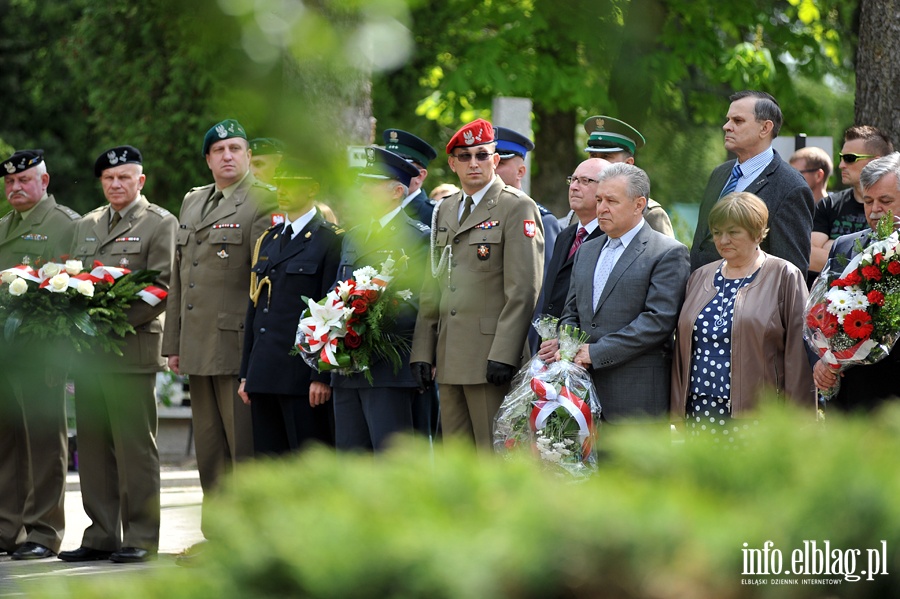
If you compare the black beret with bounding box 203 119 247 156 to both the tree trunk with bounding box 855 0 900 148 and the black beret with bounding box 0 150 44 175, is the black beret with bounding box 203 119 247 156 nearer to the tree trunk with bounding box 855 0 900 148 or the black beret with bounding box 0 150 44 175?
the black beret with bounding box 0 150 44 175

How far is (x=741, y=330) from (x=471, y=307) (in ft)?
5.49

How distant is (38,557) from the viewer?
696cm

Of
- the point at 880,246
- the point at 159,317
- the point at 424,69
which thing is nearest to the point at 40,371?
the point at 424,69

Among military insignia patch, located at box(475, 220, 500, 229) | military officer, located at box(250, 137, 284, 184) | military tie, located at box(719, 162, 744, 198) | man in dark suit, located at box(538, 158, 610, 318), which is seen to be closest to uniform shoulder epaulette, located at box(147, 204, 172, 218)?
military insignia patch, located at box(475, 220, 500, 229)

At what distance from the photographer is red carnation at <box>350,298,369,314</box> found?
5.86 meters

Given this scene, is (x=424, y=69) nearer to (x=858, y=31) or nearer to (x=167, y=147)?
(x=167, y=147)

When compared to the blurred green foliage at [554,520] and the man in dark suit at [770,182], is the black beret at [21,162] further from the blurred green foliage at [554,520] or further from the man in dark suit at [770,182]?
the blurred green foliage at [554,520]

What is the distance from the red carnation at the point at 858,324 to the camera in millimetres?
4555

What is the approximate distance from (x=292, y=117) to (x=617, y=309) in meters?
4.26

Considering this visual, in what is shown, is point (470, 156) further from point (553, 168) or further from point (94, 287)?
point (553, 168)

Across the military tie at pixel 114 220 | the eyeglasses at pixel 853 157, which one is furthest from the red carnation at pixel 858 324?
the military tie at pixel 114 220

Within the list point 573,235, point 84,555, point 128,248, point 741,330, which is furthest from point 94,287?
point 741,330

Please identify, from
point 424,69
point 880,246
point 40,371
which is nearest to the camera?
point 424,69

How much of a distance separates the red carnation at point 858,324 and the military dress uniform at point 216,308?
335cm
